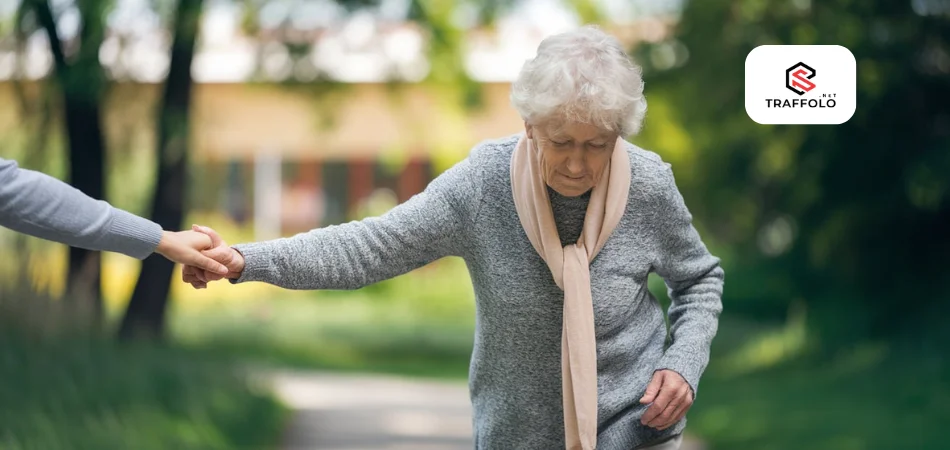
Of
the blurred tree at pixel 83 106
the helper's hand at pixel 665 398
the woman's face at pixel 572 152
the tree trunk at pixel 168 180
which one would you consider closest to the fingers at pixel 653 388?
the helper's hand at pixel 665 398

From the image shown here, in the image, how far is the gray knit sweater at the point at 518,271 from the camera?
3068 mm

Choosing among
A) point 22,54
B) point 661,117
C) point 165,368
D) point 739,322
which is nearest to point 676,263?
point 165,368

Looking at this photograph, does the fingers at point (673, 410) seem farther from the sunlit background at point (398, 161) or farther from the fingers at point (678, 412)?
the sunlit background at point (398, 161)

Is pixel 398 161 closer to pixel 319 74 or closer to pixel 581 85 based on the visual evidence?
pixel 319 74

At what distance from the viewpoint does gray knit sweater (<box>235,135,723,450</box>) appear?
307 centimetres

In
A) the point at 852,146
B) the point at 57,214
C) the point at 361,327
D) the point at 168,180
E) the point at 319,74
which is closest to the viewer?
the point at 57,214

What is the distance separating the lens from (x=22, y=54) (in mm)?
9406

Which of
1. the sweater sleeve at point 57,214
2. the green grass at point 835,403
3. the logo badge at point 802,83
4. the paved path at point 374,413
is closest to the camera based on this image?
the sweater sleeve at point 57,214

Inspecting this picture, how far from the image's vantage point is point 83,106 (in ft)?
31.4

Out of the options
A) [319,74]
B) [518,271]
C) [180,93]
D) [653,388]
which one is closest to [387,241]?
[518,271]

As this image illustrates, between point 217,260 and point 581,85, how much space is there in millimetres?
928

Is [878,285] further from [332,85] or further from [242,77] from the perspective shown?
[242,77]

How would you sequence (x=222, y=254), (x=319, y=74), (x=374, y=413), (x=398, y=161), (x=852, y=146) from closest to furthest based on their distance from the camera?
(x=222, y=254)
(x=852, y=146)
(x=319, y=74)
(x=374, y=413)
(x=398, y=161)

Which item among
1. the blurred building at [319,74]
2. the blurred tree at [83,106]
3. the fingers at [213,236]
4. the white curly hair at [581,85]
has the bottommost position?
the fingers at [213,236]
